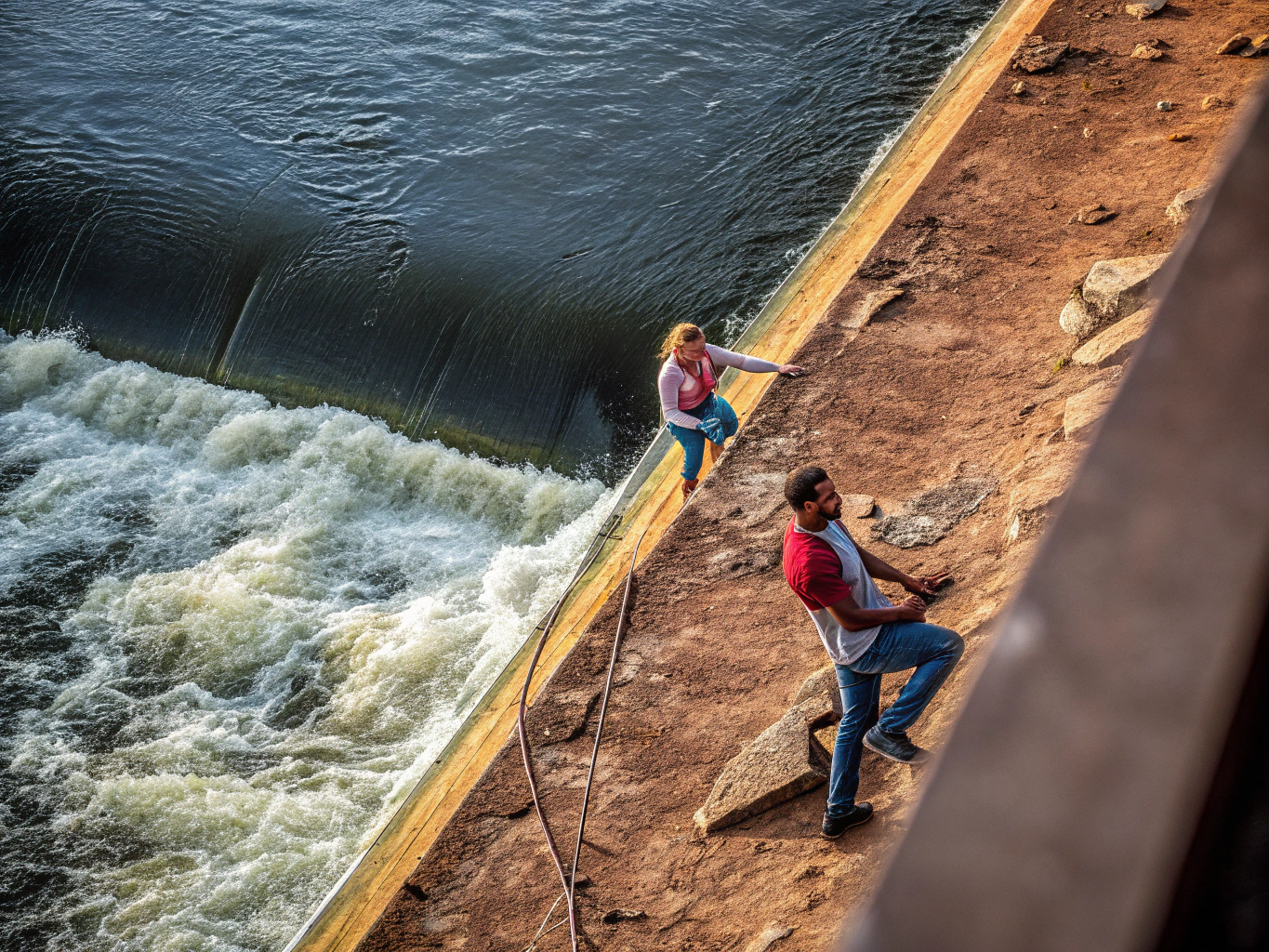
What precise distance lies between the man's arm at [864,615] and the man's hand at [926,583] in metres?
0.75

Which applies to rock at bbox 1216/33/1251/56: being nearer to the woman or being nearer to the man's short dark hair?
the woman

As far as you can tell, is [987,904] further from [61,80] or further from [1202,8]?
[61,80]

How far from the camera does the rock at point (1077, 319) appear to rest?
25.8 feet

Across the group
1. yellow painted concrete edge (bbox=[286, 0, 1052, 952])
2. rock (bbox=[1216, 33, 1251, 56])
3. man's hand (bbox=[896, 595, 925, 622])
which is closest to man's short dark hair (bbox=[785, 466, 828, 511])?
man's hand (bbox=[896, 595, 925, 622])

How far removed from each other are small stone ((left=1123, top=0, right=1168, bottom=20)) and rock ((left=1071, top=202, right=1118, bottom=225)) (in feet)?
15.3

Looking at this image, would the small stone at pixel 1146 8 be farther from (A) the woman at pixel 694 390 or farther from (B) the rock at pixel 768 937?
(B) the rock at pixel 768 937

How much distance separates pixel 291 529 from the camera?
10.6m

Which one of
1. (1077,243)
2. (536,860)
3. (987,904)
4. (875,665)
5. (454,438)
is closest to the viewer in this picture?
(987,904)

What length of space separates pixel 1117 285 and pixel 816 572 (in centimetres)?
475

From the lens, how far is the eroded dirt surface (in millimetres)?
5461

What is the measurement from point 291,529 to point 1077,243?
8323 mm

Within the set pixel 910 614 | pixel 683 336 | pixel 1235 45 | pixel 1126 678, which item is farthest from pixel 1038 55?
pixel 1126 678

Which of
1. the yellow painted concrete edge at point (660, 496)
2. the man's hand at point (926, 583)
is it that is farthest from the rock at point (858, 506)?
the yellow painted concrete edge at point (660, 496)

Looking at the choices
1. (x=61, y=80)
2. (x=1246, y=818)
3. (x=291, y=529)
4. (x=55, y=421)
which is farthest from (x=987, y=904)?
(x=61, y=80)
